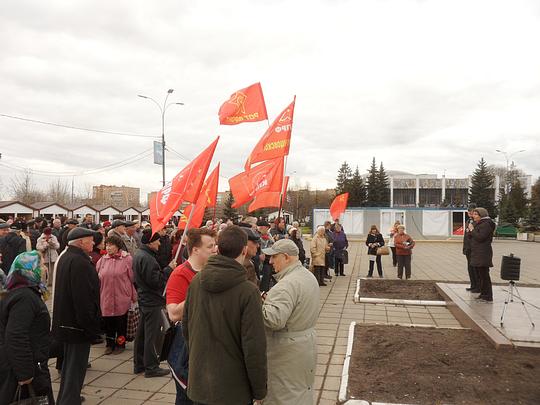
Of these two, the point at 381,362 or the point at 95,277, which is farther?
the point at 381,362

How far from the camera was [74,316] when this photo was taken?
14.3 feet

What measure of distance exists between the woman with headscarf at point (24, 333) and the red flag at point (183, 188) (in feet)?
6.72

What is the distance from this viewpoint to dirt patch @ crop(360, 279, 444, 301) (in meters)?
10.4

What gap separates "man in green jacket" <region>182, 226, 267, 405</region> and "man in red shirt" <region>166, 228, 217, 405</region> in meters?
0.67

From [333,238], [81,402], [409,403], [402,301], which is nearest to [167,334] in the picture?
[81,402]

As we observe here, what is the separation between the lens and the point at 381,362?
18.3ft

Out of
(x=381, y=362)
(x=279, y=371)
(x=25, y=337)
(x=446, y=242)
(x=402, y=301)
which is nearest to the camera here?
(x=279, y=371)

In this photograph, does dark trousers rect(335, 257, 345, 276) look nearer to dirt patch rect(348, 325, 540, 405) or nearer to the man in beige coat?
dirt patch rect(348, 325, 540, 405)

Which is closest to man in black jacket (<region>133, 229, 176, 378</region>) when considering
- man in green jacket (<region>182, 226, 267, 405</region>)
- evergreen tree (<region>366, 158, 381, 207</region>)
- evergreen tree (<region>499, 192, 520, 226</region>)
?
man in green jacket (<region>182, 226, 267, 405</region>)

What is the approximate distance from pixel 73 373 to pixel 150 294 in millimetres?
1300

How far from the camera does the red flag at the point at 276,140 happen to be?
988 centimetres

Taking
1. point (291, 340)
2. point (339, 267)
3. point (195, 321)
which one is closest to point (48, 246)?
point (339, 267)

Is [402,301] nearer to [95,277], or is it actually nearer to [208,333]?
[95,277]

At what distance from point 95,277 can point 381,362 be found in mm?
3687
